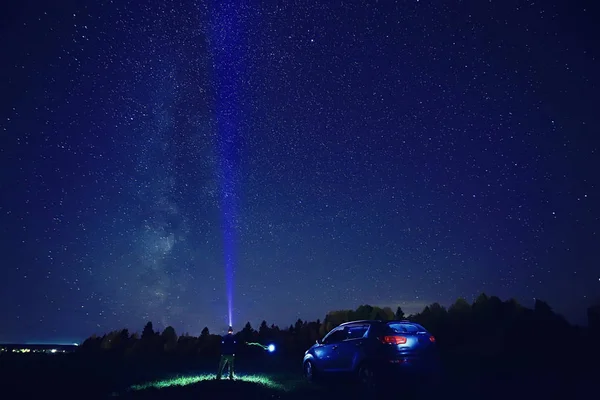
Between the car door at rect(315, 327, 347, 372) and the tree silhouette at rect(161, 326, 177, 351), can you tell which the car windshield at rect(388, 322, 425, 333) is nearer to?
the car door at rect(315, 327, 347, 372)

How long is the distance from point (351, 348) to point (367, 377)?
3.36 ft

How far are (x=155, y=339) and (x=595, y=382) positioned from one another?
134 meters

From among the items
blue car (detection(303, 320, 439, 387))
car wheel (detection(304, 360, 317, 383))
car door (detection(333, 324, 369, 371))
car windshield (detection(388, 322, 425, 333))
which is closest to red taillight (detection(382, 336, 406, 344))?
blue car (detection(303, 320, 439, 387))

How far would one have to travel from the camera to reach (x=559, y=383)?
12.8 m

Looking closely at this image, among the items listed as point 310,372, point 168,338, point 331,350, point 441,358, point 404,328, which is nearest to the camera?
point 404,328

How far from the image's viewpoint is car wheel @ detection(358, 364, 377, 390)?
1159 centimetres

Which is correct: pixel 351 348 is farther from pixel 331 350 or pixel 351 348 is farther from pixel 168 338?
pixel 168 338

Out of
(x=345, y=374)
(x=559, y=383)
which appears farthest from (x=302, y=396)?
(x=559, y=383)

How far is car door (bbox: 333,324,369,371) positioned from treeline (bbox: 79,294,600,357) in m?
4.08

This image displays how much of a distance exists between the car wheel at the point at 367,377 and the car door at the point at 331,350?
47.0 inches

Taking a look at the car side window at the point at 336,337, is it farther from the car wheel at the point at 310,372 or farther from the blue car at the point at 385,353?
the car wheel at the point at 310,372

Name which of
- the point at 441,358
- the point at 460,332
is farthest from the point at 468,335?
the point at 441,358

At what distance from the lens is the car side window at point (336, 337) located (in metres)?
13.6

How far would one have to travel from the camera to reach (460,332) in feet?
260
